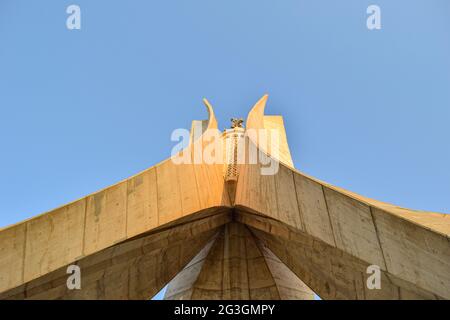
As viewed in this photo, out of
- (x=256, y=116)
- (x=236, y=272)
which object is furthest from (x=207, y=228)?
(x=256, y=116)

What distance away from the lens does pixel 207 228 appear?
8852mm

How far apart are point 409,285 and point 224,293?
17.8ft

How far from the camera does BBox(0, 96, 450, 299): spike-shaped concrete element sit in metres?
6.34

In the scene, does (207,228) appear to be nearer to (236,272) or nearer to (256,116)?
(236,272)

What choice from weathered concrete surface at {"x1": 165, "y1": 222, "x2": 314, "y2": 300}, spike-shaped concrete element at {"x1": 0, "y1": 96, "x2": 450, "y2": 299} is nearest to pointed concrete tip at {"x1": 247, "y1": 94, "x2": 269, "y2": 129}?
spike-shaped concrete element at {"x1": 0, "y1": 96, "x2": 450, "y2": 299}

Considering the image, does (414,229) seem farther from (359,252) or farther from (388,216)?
(359,252)

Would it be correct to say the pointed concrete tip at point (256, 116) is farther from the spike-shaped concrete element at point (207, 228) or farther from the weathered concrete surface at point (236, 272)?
the weathered concrete surface at point (236, 272)

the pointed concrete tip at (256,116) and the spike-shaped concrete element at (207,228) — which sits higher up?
the pointed concrete tip at (256,116)

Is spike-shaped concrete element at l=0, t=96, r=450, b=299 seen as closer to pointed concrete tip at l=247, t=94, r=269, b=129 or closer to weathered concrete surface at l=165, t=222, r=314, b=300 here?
pointed concrete tip at l=247, t=94, r=269, b=129

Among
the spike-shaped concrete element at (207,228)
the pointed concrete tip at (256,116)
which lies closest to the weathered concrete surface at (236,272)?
the spike-shaped concrete element at (207,228)

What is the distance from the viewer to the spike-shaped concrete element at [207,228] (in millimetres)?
6340

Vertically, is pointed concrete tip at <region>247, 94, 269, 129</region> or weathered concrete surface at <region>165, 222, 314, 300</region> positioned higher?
pointed concrete tip at <region>247, 94, 269, 129</region>

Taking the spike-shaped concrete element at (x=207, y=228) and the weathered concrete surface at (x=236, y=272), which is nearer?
the spike-shaped concrete element at (x=207, y=228)

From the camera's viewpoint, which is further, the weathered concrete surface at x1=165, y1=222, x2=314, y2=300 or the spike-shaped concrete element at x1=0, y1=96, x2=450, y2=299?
the weathered concrete surface at x1=165, y1=222, x2=314, y2=300
